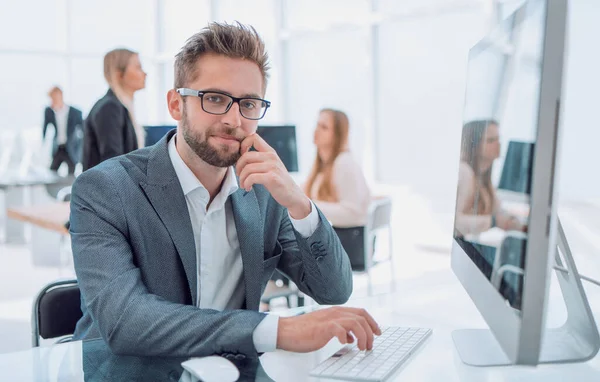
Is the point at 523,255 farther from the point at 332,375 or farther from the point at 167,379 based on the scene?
the point at 167,379

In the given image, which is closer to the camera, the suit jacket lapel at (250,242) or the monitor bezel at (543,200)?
the monitor bezel at (543,200)

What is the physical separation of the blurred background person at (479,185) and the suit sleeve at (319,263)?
32cm

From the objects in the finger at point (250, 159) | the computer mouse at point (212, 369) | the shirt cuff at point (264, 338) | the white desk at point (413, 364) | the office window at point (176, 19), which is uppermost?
the office window at point (176, 19)

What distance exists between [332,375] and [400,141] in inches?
209

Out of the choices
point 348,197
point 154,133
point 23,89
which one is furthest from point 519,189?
point 23,89

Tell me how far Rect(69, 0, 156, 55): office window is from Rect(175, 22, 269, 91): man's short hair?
7396 mm

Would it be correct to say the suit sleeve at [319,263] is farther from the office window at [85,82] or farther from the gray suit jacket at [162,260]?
the office window at [85,82]

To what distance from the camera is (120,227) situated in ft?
4.30

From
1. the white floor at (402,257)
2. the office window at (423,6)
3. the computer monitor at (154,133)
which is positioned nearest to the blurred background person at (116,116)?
the computer monitor at (154,133)

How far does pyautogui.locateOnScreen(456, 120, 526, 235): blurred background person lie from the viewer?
960 mm

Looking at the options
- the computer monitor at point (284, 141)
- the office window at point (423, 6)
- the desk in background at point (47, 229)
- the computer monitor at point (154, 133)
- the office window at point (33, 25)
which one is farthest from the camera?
the office window at point (33, 25)

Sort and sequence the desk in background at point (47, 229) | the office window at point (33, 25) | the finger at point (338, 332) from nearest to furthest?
the finger at point (338, 332)
the desk in background at point (47, 229)
the office window at point (33, 25)

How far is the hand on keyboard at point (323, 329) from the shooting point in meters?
1.08

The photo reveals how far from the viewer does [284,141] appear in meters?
3.94
